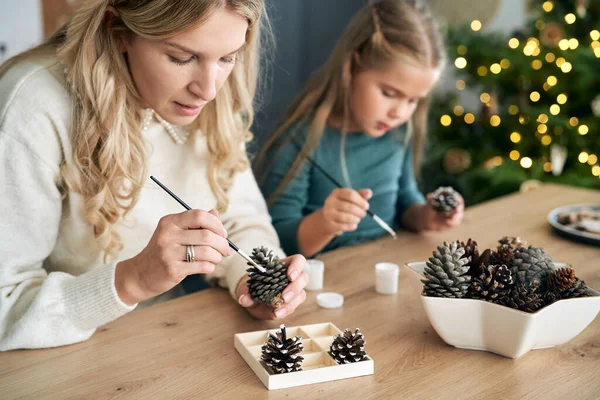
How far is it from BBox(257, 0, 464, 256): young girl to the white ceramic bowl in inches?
24.3

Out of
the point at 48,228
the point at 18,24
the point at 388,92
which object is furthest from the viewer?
the point at 18,24

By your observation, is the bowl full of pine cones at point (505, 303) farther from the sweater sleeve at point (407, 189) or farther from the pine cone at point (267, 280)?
the sweater sleeve at point (407, 189)

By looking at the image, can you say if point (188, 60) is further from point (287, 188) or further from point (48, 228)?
point (287, 188)

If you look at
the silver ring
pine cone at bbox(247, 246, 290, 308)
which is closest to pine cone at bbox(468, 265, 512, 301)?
pine cone at bbox(247, 246, 290, 308)

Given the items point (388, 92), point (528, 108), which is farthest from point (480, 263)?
point (528, 108)

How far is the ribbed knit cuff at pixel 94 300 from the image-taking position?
106cm

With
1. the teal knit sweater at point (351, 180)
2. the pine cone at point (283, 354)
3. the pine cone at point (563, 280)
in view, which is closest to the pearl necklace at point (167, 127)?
the teal knit sweater at point (351, 180)

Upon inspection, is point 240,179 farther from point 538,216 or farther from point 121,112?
point 538,216

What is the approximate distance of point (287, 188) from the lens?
1864mm

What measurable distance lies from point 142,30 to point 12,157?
1.03ft

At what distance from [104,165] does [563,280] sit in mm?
817

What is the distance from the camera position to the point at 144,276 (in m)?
1.05

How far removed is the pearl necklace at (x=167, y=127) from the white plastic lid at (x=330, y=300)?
470 millimetres

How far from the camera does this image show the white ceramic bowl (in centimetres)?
101
